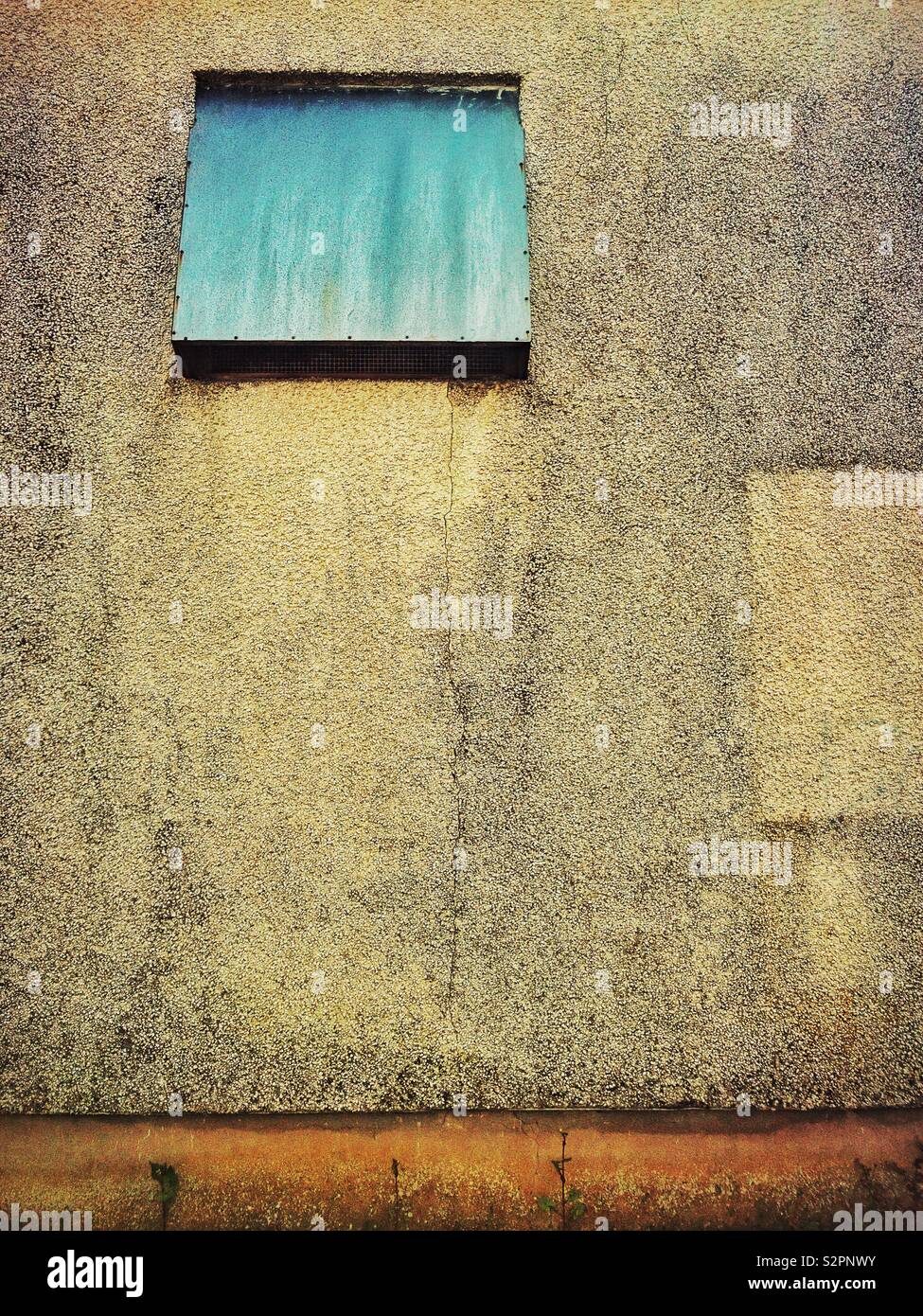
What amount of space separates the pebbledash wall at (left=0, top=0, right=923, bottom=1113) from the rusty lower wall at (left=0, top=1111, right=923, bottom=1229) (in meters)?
0.10

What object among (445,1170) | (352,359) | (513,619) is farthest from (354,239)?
(445,1170)

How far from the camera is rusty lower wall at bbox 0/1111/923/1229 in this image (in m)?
2.36

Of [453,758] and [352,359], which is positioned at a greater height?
[352,359]

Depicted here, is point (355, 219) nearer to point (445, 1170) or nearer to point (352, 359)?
point (352, 359)

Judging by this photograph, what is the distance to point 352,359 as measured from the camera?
8.43 feet

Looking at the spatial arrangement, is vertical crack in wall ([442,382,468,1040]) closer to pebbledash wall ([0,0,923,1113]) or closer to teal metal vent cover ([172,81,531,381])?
pebbledash wall ([0,0,923,1113])

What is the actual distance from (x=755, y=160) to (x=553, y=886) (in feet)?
9.07

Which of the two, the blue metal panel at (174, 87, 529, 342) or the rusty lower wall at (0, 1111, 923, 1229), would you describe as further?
the blue metal panel at (174, 87, 529, 342)

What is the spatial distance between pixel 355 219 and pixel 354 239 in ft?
0.26

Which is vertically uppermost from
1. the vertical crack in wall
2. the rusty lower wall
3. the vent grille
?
the vent grille

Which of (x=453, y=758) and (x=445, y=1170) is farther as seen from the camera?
(x=453, y=758)

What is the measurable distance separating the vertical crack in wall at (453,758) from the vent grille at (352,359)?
0.10m

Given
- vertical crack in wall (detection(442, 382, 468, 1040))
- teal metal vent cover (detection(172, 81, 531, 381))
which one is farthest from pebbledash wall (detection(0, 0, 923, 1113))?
teal metal vent cover (detection(172, 81, 531, 381))

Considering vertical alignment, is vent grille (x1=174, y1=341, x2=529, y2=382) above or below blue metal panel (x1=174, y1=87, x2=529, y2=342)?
below
